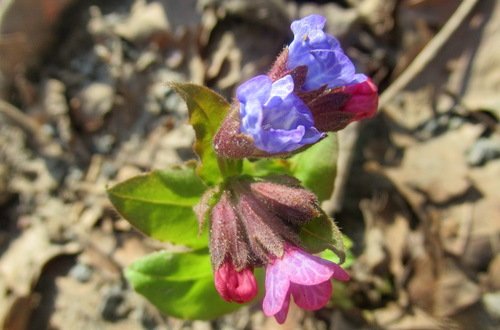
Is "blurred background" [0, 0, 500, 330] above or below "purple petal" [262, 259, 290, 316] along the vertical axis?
below

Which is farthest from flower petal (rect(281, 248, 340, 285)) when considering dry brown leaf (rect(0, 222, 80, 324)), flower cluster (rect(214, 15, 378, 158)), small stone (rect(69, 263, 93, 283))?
dry brown leaf (rect(0, 222, 80, 324))

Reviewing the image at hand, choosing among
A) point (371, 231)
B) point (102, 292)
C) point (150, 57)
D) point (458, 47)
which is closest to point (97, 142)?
point (150, 57)

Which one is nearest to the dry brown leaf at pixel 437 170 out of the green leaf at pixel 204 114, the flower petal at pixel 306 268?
the green leaf at pixel 204 114

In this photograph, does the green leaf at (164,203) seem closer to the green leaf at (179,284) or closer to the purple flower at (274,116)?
the green leaf at (179,284)

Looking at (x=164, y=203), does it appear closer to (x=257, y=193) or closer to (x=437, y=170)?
(x=257, y=193)

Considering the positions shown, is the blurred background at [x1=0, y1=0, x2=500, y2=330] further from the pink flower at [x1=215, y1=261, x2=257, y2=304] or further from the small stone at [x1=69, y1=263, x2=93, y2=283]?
the pink flower at [x1=215, y1=261, x2=257, y2=304]

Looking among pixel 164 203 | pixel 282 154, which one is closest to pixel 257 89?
pixel 282 154
